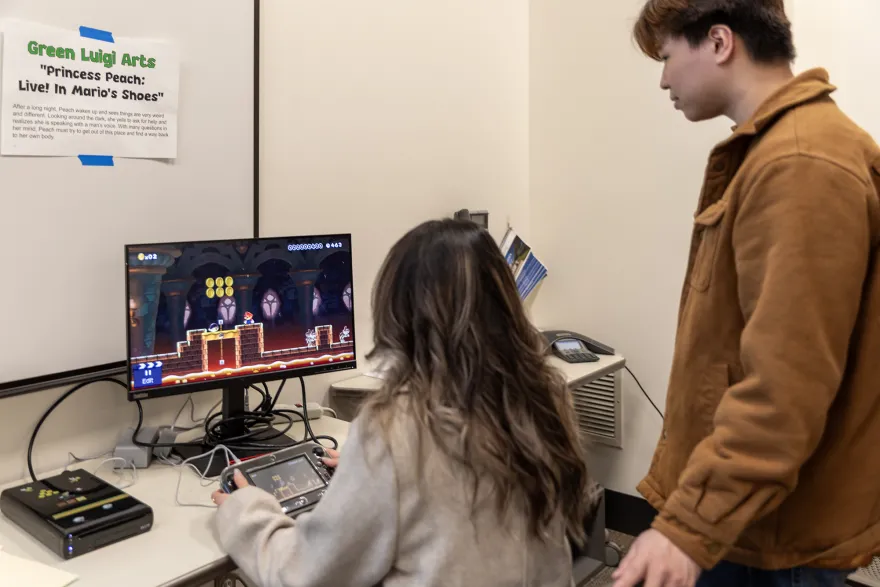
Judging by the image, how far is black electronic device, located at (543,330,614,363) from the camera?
2.58m

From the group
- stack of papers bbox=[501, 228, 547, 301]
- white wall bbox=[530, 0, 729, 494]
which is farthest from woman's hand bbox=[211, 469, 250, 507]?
white wall bbox=[530, 0, 729, 494]

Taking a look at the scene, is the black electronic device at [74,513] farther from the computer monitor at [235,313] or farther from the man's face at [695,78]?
the man's face at [695,78]

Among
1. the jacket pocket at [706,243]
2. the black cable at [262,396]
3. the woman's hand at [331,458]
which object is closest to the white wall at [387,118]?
the black cable at [262,396]

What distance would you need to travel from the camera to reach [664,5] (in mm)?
1150

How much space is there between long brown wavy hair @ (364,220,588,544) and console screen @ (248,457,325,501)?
43cm

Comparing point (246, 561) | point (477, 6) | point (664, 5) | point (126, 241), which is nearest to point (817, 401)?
point (664, 5)

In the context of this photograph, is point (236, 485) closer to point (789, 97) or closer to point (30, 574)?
point (30, 574)

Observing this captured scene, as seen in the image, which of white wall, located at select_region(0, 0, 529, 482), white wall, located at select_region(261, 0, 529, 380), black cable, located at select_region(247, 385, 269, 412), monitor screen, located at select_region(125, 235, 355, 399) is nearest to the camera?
monitor screen, located at select_region(125, 235, 355, 399)

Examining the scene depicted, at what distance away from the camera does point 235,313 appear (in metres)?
1.68

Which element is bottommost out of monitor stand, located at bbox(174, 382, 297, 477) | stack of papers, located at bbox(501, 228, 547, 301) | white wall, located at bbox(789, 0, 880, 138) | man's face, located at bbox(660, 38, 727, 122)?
monitor stand, located at bbox(174, 382, 297, 477)

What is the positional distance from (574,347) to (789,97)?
1.70 m

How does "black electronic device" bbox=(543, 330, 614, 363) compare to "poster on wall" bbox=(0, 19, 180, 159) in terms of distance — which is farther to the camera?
"black electronic device" bbox=(543, 330, 614, 363)

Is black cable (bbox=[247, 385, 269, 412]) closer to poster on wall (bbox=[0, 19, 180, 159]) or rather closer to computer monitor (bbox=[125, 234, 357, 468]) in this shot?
computer monitor (bbox=[125, 234, 357, 468])

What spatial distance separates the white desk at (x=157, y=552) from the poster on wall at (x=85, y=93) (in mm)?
747
